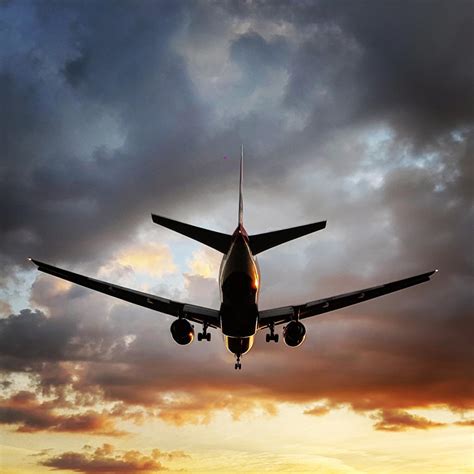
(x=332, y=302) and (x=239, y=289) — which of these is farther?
(x=332, y=302)

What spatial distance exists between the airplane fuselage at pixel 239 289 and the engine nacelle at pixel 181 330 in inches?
121

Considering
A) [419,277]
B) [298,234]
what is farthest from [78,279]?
[419,277]

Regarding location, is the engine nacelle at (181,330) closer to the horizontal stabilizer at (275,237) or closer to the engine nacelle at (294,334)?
the engine nacelle at (294,334)

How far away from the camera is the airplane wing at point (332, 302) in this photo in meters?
41.2

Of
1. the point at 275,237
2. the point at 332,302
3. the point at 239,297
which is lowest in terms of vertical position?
the point at 239,297

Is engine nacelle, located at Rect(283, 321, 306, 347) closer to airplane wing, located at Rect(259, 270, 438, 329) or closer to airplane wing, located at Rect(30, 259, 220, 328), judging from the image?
airplane wing, located at Rect(259, 270, 438, 329)

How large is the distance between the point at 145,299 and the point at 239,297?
30.3ft

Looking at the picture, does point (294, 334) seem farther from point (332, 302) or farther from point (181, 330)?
point (181, 330)

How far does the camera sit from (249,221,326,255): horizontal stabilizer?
37.8 metres

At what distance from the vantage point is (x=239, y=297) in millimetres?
34094

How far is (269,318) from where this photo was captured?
137 ft

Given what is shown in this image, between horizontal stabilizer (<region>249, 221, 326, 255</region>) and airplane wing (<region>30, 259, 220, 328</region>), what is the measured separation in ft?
18.9

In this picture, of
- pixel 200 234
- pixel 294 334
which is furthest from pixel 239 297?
pixel 294 334

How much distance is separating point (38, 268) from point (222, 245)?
36.6ft
